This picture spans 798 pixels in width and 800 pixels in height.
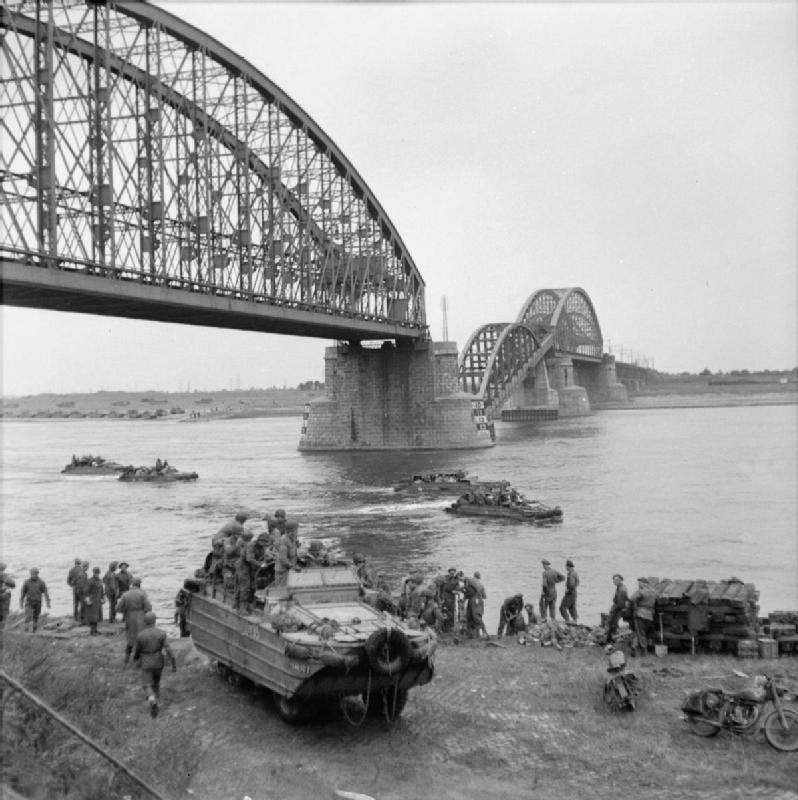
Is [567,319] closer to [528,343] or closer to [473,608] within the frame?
[528,343]

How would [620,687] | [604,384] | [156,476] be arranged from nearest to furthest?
[620,687]
[156,476]
[604,384]

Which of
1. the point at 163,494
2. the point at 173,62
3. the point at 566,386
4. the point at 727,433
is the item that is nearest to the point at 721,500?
the point at 163,494

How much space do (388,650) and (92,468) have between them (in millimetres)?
62462

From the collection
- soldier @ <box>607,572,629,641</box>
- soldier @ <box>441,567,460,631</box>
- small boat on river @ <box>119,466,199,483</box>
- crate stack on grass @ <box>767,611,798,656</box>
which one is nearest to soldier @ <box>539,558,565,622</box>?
soldier @ <box>441,567,460,631</box>

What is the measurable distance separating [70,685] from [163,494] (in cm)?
4513

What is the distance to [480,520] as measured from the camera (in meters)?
40.8

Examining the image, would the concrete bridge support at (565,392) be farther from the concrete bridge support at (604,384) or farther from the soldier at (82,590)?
the soldier at (82,590)

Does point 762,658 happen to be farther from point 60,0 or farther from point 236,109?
point 236,109

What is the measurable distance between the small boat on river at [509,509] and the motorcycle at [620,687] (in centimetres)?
2664

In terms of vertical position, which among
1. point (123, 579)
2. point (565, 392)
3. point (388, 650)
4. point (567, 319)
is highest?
point (567, 319)

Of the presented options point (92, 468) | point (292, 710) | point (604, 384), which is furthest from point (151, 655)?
point (604, 384)

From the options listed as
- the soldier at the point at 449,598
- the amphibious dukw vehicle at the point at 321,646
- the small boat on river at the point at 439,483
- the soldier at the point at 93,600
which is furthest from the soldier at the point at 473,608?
the small boat on river at the point at 439,483

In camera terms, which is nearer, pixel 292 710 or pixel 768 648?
pixel 292 710

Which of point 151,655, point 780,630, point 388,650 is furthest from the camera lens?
point 780,630
